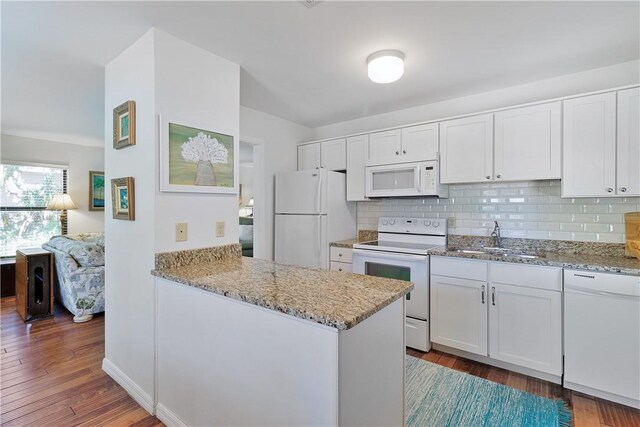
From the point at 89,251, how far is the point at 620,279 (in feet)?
15.2

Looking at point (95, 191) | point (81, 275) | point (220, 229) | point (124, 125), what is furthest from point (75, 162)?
point (220, 229)

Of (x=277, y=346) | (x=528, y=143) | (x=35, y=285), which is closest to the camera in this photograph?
(x=277, y=346)

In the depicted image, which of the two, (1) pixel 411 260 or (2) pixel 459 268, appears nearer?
(2) pixel 459 268

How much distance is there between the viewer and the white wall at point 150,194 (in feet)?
6.11

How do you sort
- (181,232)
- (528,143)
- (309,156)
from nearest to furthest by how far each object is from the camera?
(181,232), (528,143), (309,156)

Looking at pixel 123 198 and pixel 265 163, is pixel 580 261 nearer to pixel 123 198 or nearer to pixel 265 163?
pixel 265 163

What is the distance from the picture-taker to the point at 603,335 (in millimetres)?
1983

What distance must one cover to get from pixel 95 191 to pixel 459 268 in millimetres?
5739

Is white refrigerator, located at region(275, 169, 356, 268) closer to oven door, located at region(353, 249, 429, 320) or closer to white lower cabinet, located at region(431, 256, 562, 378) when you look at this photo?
oven door, located at region(353, 249, 429, 320)

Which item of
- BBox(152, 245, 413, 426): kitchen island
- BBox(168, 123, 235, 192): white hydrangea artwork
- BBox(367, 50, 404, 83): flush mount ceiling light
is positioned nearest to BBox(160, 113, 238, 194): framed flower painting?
BBox(168, 123, 235, 192): white hydrangea artwork

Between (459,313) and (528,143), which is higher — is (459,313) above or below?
below

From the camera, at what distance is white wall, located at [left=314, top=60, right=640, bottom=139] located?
7.75ft

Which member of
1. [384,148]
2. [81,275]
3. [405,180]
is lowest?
[81,275]

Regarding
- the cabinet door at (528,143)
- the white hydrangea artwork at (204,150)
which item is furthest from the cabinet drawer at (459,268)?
the white hydrangea artwork at (204,150)
